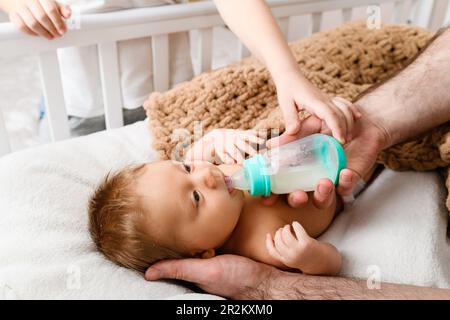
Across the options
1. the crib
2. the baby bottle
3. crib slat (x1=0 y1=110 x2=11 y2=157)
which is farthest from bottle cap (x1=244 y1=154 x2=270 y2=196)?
crib slat (x1=0 y1=110 x2=11 y2=157)

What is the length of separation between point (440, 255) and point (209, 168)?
429mm

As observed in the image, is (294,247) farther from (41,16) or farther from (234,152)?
(41,16)

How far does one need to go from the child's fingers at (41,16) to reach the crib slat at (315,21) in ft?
2.18

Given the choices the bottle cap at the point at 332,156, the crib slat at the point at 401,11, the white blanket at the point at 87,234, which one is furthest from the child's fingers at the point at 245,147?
the crib slat at the point at 401,11

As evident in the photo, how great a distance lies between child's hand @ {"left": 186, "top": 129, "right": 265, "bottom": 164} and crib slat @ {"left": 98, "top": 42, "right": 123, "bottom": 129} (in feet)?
0.80

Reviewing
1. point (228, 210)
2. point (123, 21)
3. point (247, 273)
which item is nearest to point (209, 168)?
point (228, 210)

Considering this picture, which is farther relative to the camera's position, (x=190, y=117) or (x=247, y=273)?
(x=190, y=117)

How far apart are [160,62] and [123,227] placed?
1.58 ft

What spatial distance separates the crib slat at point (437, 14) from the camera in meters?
1.38

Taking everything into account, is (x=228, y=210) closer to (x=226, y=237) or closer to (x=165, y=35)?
(x=226, y=237)

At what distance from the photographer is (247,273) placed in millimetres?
749

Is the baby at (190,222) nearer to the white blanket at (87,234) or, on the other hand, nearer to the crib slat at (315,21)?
the white blanket at (87,234)

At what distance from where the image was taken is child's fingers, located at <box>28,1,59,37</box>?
860 millimetres

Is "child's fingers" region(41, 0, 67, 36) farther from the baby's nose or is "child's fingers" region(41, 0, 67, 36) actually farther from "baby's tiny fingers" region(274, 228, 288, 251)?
"baby's tiny fingers" region(274, 228, 288, 251)
